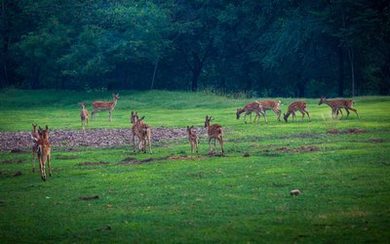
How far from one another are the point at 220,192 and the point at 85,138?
→ 52.1 ft

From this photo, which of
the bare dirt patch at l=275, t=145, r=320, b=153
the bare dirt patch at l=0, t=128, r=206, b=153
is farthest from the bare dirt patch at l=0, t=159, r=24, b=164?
the bare dirt patch at l=275, t=145, r=320, b=153

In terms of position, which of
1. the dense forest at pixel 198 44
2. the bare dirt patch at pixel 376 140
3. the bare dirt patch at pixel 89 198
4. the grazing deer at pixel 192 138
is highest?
the dense forest at pixel 198 44

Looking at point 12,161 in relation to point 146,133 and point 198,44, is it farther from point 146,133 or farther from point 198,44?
point 198,44

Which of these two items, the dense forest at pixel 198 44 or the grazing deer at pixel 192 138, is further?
the dense forest at pixel 198 44

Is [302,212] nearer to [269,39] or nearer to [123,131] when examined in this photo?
[123,131]

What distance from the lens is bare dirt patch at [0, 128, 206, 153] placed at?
94.9 feet

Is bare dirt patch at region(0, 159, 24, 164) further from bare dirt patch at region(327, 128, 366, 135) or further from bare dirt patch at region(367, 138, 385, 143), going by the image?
bare dirt patch at region(367, 138, 385, 143)

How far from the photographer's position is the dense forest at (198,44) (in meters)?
58.4

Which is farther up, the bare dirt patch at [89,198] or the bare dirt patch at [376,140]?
the bare dirt patch at [376,140]

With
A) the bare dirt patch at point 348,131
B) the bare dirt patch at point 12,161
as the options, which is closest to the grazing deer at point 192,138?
the bare dirt patch at point 12,161

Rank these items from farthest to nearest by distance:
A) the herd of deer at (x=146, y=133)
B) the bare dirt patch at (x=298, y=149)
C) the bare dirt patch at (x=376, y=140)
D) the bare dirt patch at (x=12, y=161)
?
the bare dirt patch at (x=376, y=140)
the bare dirt patch at (x=12, y=161)
the bare dirt patch at (x=298, y=149)
the herd of deer at (x=146, y=133)

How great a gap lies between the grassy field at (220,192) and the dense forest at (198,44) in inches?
1113

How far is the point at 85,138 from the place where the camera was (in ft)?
103

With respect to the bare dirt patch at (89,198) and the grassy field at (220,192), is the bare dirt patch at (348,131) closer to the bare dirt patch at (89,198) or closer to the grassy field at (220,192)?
the grassy field at (220,192)
